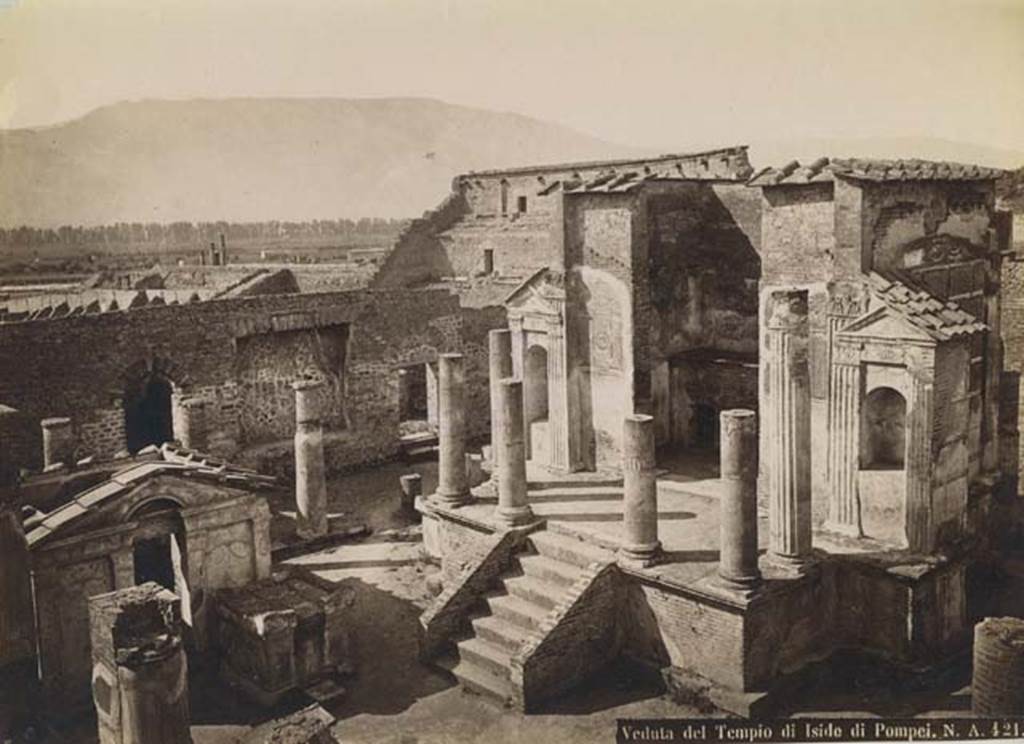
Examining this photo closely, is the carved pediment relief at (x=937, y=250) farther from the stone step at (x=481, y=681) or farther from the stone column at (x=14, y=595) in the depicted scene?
the stone column at (x=14, y=595)

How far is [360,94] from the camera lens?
13.5 m

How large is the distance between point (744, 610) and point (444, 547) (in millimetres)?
5541

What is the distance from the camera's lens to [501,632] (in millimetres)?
12656

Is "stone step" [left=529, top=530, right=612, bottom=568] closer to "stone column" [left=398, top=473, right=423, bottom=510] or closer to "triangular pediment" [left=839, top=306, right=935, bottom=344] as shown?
"triangular pediment" [left=839, top=306, right=935, bottom=344]

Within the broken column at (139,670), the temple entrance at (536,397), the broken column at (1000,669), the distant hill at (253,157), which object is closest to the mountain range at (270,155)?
the distant hill at (253,157)

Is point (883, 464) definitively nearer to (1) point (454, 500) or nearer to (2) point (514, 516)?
(2) point (514, 516)

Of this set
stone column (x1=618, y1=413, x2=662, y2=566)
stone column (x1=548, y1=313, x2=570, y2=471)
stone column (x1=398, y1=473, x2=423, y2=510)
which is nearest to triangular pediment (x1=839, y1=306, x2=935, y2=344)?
stone column (x1=618, y1=413, x2=662, y2=566)

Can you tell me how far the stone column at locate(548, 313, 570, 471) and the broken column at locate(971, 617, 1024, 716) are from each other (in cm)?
782

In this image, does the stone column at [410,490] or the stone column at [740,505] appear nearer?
the stone column at [740,505]

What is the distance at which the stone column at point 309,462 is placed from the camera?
57.4 ft

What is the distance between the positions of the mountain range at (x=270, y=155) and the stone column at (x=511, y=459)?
7.24 m

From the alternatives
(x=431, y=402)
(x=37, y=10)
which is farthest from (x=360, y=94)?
(x=431, y=402)

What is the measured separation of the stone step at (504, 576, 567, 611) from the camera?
12.8m

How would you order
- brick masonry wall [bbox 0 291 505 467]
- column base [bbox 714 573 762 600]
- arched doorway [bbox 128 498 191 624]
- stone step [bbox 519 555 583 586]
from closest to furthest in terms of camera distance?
column base [bbox 714 573 762 600]
arched doorway [bbox 128 498 191 624]
stone step [bbox 519 555 583 586]
brick masonry wall [bbox 0 291 505 467]
